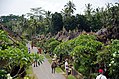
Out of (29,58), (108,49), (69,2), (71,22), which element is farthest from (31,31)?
(29,58)

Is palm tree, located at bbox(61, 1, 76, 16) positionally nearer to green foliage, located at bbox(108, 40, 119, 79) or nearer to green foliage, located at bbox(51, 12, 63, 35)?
green foliage, located at bbox(51, 12, 63, 35)

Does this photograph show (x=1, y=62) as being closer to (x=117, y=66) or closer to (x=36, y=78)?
(x=117, y=66)

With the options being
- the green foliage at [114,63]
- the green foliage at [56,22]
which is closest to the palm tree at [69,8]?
the green foliage at [56,22]

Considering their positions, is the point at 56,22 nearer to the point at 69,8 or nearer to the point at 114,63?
the point at 69,8

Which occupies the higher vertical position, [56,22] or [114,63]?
[56,22]

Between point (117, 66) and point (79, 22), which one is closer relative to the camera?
point (117, 66)

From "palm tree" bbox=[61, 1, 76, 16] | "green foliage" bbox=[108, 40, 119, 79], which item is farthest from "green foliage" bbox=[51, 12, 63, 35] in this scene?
"green foliage" bbox=[108, 40, 119, 79]

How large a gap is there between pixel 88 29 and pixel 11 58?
58.5 metres

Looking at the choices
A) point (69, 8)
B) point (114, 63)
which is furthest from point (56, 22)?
point (114, 63)

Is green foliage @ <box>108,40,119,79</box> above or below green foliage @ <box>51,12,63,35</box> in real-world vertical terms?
below

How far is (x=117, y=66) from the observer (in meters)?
15.1

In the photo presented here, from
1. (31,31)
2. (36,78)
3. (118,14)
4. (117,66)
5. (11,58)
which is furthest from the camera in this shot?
(31,31)

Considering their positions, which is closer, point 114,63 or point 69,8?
point 114,63

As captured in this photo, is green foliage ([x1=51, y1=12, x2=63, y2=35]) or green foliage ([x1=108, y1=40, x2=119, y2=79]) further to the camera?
green foliage ([x1=51, y1=12, x2=63, y2=35])
